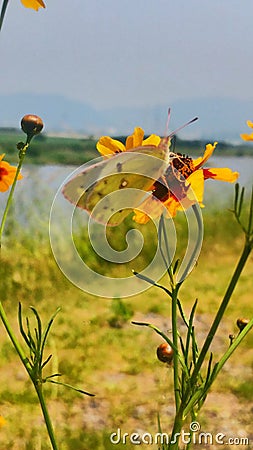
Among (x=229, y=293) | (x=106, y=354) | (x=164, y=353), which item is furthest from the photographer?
(x=106, y=354)

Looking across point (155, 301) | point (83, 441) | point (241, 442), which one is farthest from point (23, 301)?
point (241, 442)

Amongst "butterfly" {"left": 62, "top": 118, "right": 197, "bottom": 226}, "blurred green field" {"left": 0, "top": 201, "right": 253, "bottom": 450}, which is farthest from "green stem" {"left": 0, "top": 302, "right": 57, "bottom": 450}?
"blurred green field" {"left": 0, "top": 201, "right": 253, "bottom": 450}

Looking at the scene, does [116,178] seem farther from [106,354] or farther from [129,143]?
[106,354]

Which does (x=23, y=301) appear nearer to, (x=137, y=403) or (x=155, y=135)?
(x=137, y=403)

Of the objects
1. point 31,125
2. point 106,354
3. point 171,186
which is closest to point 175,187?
point 171,186

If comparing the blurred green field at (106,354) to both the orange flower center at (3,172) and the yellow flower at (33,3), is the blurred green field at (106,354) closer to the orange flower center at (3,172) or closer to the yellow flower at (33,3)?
the orange flower center at (3,172)

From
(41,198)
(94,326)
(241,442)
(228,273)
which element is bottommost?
(241,442)
